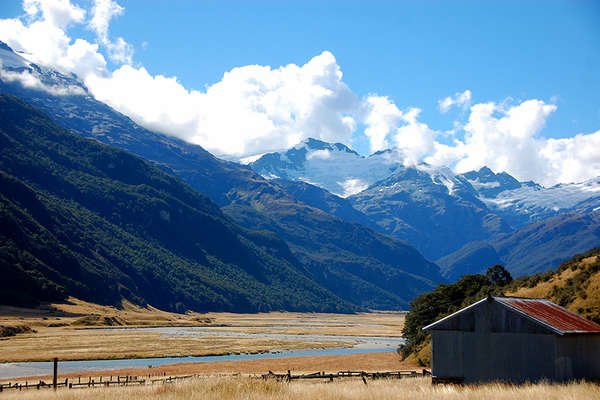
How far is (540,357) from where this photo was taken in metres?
36.5

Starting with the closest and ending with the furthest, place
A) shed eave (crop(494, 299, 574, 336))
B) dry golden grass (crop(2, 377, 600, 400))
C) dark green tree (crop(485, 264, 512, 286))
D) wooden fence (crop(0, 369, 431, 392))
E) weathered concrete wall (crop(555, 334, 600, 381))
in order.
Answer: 1. dry golden grass (crop(2, 377, 600, 400))
2. shed eave (crop(494, 299, 574, 336))
3. weathered concrete wall (crop(555, 334, 600, 381))
4. wooden fence (crop(0, 369, 431, 392))
5. dark green tree (crop(485, 264, 512, 286))

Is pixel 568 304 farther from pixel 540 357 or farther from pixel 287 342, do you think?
pixel 287 342

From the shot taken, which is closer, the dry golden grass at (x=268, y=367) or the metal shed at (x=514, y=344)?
the metal shed at (x=514, y=344)

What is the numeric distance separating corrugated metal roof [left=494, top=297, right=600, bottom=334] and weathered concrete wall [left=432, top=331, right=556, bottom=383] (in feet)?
3.54

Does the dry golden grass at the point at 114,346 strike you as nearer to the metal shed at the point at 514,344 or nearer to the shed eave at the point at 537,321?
the metal shed at the point at 514,344

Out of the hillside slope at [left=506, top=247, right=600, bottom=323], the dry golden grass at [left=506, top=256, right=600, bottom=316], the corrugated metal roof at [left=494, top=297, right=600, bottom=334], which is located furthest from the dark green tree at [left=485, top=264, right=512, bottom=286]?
the corrugated metal roof at [left=494, top=297, right=600, bottom=334]

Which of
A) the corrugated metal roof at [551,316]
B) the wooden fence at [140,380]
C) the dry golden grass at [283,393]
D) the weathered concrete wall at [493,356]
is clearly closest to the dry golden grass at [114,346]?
the wooden fence at [140,380]

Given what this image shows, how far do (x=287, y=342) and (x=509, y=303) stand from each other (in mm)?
74604

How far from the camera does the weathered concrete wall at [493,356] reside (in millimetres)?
36438

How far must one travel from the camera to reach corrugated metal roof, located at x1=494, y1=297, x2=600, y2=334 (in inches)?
1453

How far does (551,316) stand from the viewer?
127 feet

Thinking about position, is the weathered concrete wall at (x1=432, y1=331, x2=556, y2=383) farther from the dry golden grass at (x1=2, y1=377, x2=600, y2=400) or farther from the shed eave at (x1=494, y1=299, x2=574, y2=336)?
the dry golden grass at (x1=2, y1=377, x2=600, y2=400)

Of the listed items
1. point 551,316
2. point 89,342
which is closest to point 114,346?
point 89,342

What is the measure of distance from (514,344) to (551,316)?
11.0 ft
